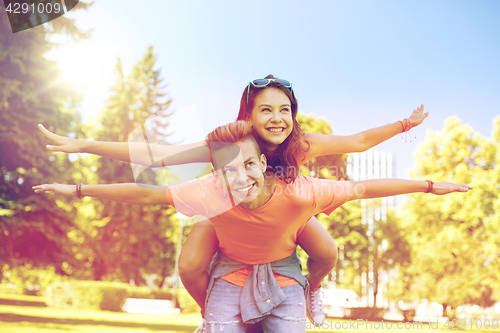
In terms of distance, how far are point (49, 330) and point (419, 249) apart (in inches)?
569

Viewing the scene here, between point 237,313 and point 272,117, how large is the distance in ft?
4.64

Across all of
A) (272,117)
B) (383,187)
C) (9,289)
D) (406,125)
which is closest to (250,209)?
(272,117)

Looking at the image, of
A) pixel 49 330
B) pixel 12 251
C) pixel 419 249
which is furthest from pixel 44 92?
pixel 419 249

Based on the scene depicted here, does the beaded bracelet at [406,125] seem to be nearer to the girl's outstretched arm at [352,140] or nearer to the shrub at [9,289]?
the girl's outstretched arm at [352,140]

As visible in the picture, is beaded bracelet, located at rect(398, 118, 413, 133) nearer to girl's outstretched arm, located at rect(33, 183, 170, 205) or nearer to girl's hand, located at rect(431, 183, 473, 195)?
girl's hand, located at rect(431, 183, 473, 195)

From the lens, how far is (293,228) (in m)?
2.81

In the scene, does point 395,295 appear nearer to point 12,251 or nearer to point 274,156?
point 12,251

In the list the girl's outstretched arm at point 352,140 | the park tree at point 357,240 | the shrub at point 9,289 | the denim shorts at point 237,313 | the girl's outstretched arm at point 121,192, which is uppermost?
the girl's outstretched arm at point 352,140

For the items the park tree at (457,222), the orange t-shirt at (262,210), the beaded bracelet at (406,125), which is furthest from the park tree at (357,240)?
the orange t-shirt at (262,210)

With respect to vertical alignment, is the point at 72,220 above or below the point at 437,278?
above

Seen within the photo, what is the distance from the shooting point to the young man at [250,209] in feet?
8.47

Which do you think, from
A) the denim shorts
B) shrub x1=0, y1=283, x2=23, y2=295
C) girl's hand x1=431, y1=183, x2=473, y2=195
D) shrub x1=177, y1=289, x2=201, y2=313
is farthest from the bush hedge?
girl's hand x1=431, y1=183, x2=473, y2=195

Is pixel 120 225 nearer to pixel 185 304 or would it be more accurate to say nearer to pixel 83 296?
pixel 83 296

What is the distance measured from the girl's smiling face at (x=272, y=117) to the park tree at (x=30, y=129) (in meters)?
11.6
